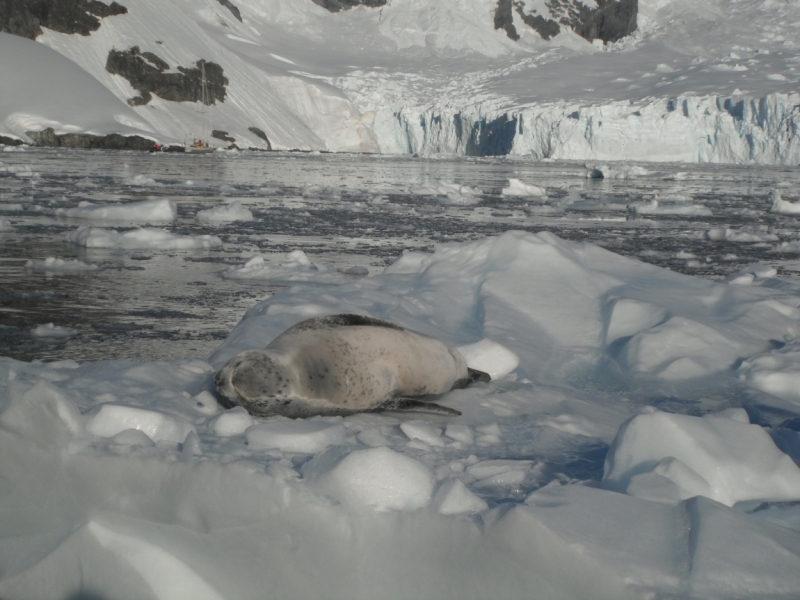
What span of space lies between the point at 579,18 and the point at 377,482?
92.8 meters

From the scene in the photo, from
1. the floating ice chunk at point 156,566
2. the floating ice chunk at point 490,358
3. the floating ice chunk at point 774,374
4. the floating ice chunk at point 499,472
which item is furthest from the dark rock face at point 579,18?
Answer: the floating ice chunk at point 156,566

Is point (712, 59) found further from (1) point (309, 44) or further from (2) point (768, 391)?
(2) point (768, 391)

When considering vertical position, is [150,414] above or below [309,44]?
below

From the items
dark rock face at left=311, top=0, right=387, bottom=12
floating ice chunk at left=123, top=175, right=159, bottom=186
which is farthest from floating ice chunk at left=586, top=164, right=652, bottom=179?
dark rock face at left=311, top=0, right=387, bottom=12

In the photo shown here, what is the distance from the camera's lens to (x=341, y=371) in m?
2.53

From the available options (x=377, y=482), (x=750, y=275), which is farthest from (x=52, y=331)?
(x=750, y=275)

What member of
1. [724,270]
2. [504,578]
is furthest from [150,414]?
[724,270]

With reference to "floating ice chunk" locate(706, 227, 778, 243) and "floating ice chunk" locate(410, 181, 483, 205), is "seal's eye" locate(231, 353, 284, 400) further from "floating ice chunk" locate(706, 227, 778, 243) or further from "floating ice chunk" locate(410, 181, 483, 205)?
"floating ice chunk" locate(410, 181, 483, 205)

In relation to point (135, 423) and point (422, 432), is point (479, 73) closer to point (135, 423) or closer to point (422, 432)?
point (422, 432)

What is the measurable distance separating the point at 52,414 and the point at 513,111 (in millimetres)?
48350

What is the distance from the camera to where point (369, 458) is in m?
1.72

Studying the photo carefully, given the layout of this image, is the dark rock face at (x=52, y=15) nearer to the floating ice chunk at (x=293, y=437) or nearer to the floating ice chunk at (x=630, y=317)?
the floating ice chunk at (x=630, y=317)

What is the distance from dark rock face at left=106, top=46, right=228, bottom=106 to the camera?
4578 cm

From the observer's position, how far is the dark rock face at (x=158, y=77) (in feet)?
150
